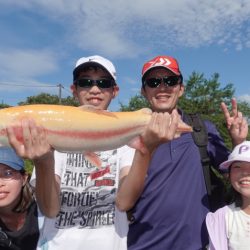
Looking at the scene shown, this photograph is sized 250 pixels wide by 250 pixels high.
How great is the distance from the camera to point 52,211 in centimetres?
366

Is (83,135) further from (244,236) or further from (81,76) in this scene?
(244,236)

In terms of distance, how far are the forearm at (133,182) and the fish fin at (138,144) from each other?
0.21 ft

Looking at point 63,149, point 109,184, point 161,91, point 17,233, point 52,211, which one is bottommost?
point 17,233

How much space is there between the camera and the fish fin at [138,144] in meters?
3.59

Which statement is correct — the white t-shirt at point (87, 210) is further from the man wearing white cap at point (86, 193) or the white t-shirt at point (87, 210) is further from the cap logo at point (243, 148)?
the cap logo at point (243, 148)

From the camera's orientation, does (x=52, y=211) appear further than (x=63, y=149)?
Yes

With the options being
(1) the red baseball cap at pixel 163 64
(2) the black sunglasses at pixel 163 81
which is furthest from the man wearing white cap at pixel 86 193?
(1) the red baseball cap at pixel 163 64

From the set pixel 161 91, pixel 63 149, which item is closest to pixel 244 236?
pixel 161 91

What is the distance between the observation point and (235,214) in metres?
4.38

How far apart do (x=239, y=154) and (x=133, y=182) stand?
1.42 m

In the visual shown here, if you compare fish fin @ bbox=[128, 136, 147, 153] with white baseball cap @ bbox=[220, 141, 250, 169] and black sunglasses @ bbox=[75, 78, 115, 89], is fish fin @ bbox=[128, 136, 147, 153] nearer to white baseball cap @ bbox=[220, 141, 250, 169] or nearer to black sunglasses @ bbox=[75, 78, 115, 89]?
black sunglasses @ bbox=[75, 78, 115, 89]

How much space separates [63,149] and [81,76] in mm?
1224

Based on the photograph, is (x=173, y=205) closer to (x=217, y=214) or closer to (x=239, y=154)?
(x=217, y=214)

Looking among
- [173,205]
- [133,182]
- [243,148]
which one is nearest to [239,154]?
[243,148]
